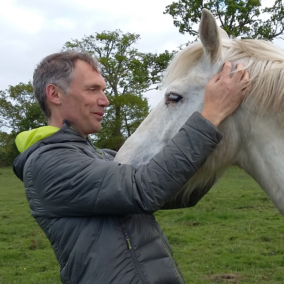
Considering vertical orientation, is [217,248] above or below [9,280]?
below

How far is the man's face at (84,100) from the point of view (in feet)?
6.81

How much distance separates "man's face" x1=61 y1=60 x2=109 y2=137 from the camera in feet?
6.81

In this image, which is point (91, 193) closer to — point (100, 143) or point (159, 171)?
point (159, 171)

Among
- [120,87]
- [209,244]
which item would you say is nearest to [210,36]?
[209,244]

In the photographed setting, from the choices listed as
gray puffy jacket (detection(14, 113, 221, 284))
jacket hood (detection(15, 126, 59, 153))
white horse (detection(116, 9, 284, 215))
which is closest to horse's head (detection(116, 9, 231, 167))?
white horse (detection(116, 9, 284, 215))

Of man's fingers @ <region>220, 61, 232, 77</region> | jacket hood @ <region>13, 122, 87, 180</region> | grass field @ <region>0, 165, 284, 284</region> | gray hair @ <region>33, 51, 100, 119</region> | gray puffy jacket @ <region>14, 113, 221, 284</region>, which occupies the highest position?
gray hair @ <region>33, 51, 100, 119</region>

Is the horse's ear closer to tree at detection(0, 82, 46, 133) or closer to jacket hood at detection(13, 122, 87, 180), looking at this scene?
jacket hood at detection(13, 122, 87, 180)

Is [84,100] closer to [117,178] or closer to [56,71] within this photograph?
[56,71]

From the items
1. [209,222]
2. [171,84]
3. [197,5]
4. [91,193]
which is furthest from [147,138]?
[197,5]

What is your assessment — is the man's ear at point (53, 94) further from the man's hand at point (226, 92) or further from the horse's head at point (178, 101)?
the man's hand at point (226, 92)

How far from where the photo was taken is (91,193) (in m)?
1.73

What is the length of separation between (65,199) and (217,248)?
5.63 metres

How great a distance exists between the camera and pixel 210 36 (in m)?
1.96

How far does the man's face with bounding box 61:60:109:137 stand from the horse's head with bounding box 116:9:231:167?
25 centimetres
